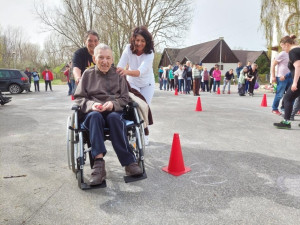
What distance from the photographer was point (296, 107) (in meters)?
6.21

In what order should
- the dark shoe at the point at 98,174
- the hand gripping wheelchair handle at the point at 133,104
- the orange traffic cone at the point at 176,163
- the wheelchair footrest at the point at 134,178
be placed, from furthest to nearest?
the orange traffic cone at the point at 176,163 → the hand gripping wheelchair handle at the point at 133,104 → the wheelchair footrest at the point at 134,178 → the dark shoe at the point at 98,174

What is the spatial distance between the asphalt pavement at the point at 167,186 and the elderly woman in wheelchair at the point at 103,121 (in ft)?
0.90

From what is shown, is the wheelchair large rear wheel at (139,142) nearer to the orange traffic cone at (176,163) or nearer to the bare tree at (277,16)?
the orange traffic cone at (176,163)

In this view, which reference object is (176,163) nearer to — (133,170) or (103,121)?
(133,170)

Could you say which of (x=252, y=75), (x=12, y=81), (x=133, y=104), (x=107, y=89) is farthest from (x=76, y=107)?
(x=12, y=81)

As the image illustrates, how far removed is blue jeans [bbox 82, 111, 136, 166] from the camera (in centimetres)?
256

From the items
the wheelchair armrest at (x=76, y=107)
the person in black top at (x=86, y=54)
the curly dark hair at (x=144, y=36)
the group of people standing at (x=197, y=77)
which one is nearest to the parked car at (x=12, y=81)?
the group of people standing at (x=197, y=77)

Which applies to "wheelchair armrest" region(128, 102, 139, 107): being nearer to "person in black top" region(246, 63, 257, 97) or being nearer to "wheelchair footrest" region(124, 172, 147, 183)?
"wheelchair footrest" region(124, 172, 147, 183)

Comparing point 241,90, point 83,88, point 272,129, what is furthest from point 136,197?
point 241,90

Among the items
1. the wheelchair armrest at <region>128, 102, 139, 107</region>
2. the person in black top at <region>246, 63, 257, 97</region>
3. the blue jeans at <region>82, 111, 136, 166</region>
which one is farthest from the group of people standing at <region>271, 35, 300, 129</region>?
the person in black top at <region>246, 63, 257, 97</region>

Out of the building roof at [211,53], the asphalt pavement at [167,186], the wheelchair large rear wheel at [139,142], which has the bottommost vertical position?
the asphalt pavement at [167,186]

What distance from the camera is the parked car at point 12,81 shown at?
15273mm

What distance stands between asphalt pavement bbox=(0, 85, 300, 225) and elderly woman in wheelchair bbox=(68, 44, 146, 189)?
0.90 ft

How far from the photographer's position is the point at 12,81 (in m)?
15.5
